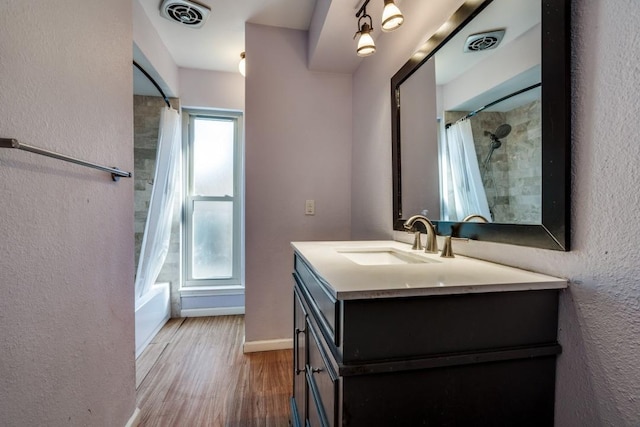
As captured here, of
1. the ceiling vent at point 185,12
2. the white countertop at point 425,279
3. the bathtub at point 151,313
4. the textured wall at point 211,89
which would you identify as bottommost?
the bathtub at point 151,313

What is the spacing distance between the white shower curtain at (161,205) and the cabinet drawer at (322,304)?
186cm

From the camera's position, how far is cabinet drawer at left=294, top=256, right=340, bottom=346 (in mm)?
669

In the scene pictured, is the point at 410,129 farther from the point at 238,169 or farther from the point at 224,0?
the point at 238,169

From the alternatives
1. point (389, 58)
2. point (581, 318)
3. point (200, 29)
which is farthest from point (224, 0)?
point (581, 318)

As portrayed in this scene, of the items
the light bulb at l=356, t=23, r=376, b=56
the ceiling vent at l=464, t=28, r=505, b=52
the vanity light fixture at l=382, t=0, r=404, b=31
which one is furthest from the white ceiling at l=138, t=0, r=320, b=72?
the ceiling vent at l=464, t=28, r=505, b=52

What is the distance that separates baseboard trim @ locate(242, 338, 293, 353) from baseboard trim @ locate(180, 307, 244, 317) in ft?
2.76

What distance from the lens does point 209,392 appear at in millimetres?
1725

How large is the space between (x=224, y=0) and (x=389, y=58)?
1.17 metres

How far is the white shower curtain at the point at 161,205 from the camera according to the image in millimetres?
2439

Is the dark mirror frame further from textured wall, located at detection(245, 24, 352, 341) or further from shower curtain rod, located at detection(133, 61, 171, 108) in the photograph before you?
shower curtain rod, located at detection(133, 61, 171, 108)

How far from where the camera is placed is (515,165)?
849 millimetres

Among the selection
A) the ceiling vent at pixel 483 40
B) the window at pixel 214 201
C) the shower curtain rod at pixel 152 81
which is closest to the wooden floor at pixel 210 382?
the window at pixel 214 201

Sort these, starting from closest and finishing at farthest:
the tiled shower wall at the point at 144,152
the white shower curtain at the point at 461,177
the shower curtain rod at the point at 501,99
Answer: the shower curtain rod at the point at 501,99 < the white shower curtain at the point at 461,177 < the tiled shower wall at the point at 144,152

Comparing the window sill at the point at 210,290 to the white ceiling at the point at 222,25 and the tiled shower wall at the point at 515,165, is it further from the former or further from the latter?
the tiled shower wall at the point at 515,165
